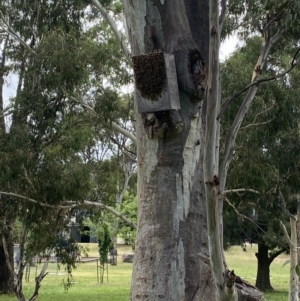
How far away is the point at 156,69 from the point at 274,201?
898 cm

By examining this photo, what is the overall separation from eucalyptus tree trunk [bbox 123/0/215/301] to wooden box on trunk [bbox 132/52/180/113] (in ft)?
0.81

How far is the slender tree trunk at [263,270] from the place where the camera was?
867 inches

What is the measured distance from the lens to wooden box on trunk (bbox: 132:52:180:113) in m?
4.09

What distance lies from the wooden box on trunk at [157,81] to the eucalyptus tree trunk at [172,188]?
25cm

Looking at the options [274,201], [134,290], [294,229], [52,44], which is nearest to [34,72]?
[52,44]

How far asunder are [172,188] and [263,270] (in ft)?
61.8

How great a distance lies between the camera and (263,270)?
74.2 feet

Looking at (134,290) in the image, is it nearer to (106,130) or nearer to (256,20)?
(256,20)

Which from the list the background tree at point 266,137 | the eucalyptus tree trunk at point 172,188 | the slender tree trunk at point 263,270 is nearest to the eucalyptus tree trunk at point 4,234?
the background tree at point 266,137

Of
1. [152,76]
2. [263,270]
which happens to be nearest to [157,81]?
[152,76]

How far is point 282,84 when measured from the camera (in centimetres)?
1098

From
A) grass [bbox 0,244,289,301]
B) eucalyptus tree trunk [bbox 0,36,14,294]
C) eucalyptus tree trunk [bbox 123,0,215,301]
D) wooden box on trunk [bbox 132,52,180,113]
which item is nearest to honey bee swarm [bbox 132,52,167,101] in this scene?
wooden box on trunk [bbox 132,52,180,113]

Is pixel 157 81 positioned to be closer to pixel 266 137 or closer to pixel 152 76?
pixel 152 76

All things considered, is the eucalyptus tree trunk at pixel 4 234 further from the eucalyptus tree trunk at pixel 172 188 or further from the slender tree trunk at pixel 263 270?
the slender tree trunk at pixel 263 270
